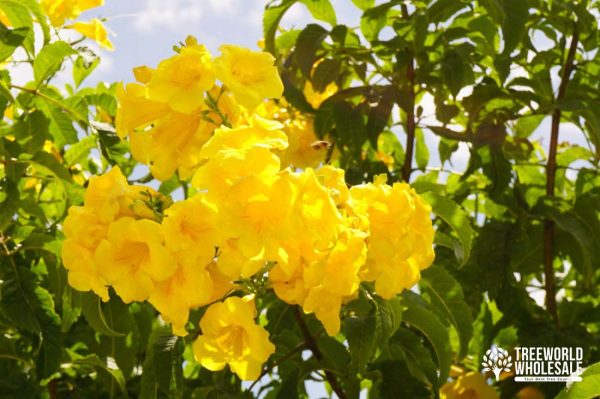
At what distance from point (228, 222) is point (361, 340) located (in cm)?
57

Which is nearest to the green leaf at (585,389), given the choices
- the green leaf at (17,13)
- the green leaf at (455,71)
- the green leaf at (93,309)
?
the green leaf at (93,309)

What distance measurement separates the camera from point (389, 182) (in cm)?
258

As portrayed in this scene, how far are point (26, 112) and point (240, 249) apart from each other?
1.32m

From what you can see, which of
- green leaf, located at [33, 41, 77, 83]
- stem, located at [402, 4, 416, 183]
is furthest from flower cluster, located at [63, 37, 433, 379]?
stem, located at [402, 4, 416, 183]

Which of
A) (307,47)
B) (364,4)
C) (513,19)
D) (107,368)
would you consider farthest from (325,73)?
(107,368)

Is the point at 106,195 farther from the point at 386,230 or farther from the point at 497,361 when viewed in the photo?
the point at 497,361

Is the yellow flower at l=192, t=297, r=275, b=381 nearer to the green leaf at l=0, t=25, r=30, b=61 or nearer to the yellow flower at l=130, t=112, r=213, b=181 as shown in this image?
the yellow flower at l=130, t=112, r=213, b=181

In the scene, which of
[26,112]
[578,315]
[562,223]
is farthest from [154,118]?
[578,315]

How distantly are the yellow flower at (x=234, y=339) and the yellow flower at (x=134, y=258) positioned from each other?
14 centimetres

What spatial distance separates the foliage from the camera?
6.79 ft

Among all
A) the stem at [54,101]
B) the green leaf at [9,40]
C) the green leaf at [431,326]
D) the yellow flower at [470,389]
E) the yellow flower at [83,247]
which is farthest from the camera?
the yellow flower at [470,389]

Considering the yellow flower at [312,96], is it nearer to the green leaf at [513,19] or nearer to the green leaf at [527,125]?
the green leaf at [527,125]

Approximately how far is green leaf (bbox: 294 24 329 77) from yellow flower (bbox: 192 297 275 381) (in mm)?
1144

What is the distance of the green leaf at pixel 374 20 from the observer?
103 inches
